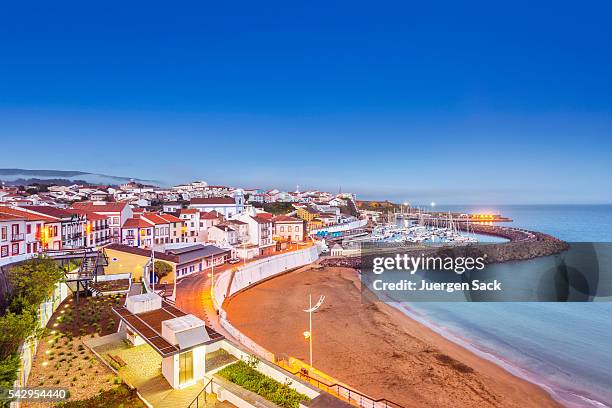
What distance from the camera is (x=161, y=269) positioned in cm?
3094

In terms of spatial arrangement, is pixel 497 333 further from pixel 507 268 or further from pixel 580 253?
pixel 580 253

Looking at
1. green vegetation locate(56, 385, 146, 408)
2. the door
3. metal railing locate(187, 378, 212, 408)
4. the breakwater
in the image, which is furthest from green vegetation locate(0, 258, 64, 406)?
the breakwater

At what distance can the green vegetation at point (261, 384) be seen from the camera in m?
10.6

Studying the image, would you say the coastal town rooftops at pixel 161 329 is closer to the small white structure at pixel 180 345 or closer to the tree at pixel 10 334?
the small white structure at pixel 180 345

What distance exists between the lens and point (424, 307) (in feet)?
115

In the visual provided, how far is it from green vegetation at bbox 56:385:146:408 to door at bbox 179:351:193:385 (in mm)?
1430

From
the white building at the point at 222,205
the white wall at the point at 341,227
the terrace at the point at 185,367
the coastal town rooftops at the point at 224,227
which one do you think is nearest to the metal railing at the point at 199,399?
the terrace at the point at 185,367

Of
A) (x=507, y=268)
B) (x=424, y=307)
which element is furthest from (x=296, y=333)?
(x=507, y=268)

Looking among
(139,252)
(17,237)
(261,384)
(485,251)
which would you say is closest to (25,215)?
(17,237)

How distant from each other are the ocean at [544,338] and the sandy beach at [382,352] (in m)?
1.87

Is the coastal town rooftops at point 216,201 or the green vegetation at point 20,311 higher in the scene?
the coastal town rooftops at point 216,201

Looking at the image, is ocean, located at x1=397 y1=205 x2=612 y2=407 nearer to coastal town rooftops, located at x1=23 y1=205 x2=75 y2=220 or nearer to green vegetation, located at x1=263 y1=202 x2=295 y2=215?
coastal town rooftops, located at x1=23 y1=205 x2=75 y2=220

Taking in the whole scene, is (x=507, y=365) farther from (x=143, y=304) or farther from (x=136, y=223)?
(x=136, y=223)

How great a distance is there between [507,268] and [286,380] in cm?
5440
